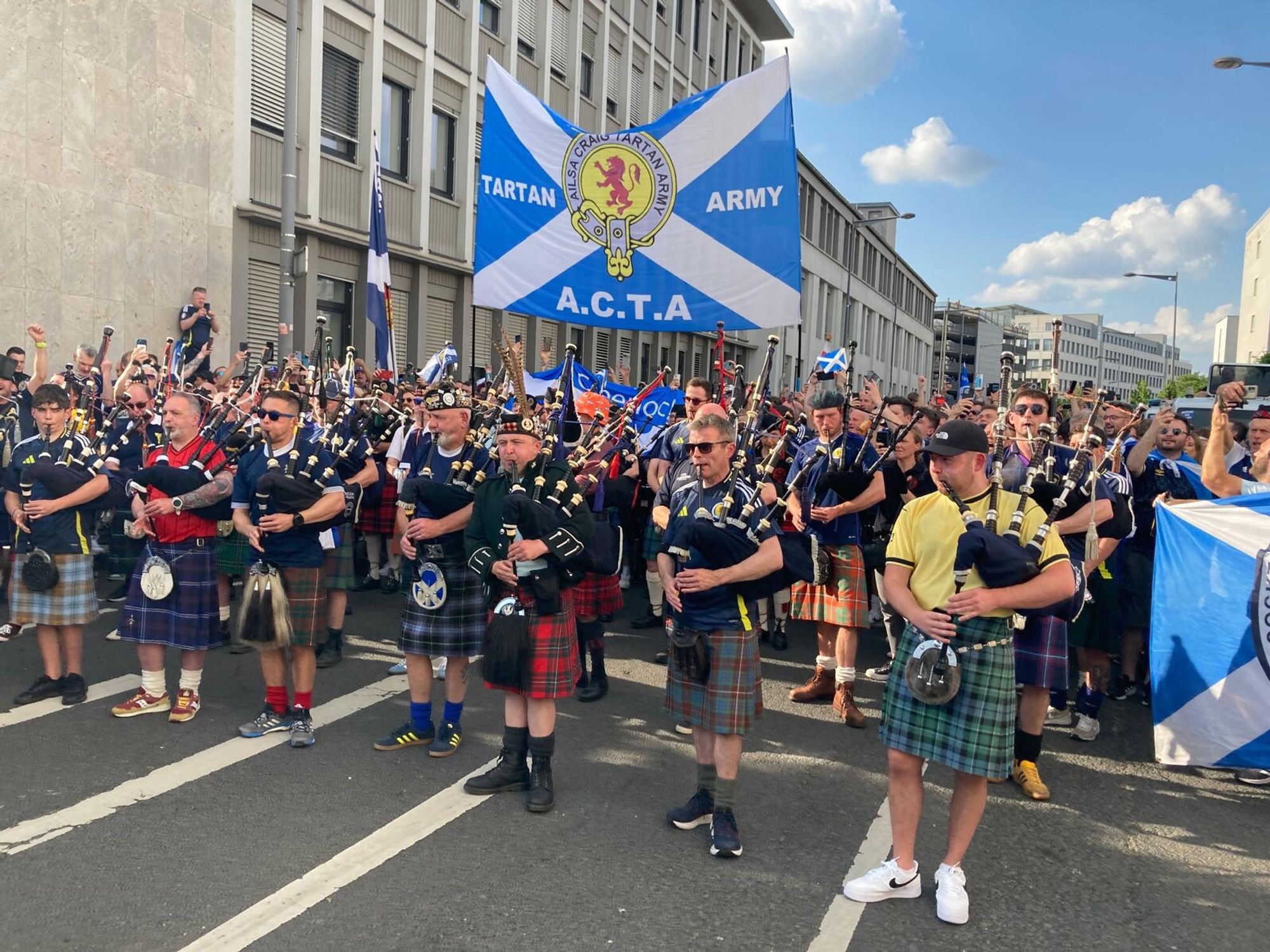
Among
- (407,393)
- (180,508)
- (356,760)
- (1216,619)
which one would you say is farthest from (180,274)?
(1216,619)

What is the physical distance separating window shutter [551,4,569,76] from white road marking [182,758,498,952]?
2131 centimetres

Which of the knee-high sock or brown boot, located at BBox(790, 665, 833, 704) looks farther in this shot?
the knee-high sock

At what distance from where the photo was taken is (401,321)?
18656 mm

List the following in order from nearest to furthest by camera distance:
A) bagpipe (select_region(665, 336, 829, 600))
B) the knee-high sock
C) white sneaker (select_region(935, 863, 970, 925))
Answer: white sneaker (select_region(935, 863, 970, 925)) < bagpipe (select_region(665, 336, 829, 600)) < the knee-high sock

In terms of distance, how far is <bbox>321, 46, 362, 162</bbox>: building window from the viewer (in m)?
16.0

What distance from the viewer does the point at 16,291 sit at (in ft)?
39.2

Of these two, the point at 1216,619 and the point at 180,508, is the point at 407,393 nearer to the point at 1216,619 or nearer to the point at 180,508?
the point at 180,508

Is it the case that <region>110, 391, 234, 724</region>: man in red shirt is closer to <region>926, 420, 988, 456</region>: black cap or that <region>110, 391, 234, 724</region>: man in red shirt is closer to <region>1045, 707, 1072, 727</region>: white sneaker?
<region>926, 420, 988, 456</region>: black cap

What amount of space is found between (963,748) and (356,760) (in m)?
2.88

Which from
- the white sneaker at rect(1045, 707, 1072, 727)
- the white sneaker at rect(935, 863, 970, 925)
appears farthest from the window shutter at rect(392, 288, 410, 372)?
the white sneaker at rect(935, 863, 970, 925)

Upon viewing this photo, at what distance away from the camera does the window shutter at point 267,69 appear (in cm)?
1470

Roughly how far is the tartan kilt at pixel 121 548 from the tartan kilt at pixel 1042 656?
6.67m

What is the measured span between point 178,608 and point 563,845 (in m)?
2.61

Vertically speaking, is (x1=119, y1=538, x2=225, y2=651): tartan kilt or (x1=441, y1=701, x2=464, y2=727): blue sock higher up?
(x1=119, y1=538, x2=225, y2=651): tartan kilt
